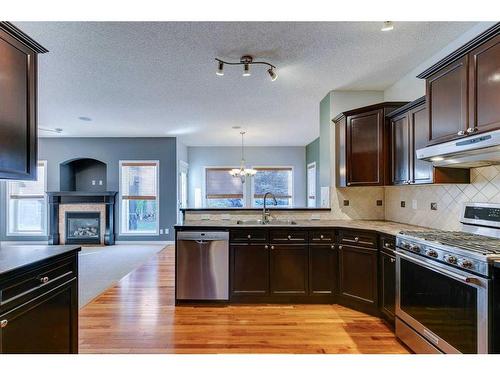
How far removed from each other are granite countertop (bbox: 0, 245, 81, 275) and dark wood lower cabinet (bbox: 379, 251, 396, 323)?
103 inches

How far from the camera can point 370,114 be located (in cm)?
324

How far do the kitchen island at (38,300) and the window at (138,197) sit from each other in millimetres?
5317

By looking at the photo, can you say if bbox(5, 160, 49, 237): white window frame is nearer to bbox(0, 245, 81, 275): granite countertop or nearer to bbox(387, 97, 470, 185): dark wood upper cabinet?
bbox(0, 245, 81, 275): granite countertop

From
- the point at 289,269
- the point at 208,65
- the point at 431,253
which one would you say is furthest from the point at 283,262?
the point at 208,65

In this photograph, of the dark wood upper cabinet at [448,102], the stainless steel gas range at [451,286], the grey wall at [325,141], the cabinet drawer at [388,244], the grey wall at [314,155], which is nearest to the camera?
the stainless steel gas range at [451,286]

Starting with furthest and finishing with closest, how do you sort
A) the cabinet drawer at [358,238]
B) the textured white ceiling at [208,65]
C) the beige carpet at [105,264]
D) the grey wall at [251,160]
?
the grey wall at [251,160]
the beige carpet at [105,264]
the cabinet drawer at [358,238]
the textured white ceiling at [208,65]

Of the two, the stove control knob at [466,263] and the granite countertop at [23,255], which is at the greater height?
the granite countertop at [23,255]

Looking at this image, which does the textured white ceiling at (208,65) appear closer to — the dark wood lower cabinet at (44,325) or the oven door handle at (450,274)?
the oven door handle at (450,274)

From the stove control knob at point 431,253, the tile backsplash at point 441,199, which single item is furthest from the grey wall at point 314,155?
the stove control knob at point 431,253

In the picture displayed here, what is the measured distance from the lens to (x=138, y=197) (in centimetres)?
702

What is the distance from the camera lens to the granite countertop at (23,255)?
4.56 ft

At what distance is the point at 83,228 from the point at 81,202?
67 centimetres
